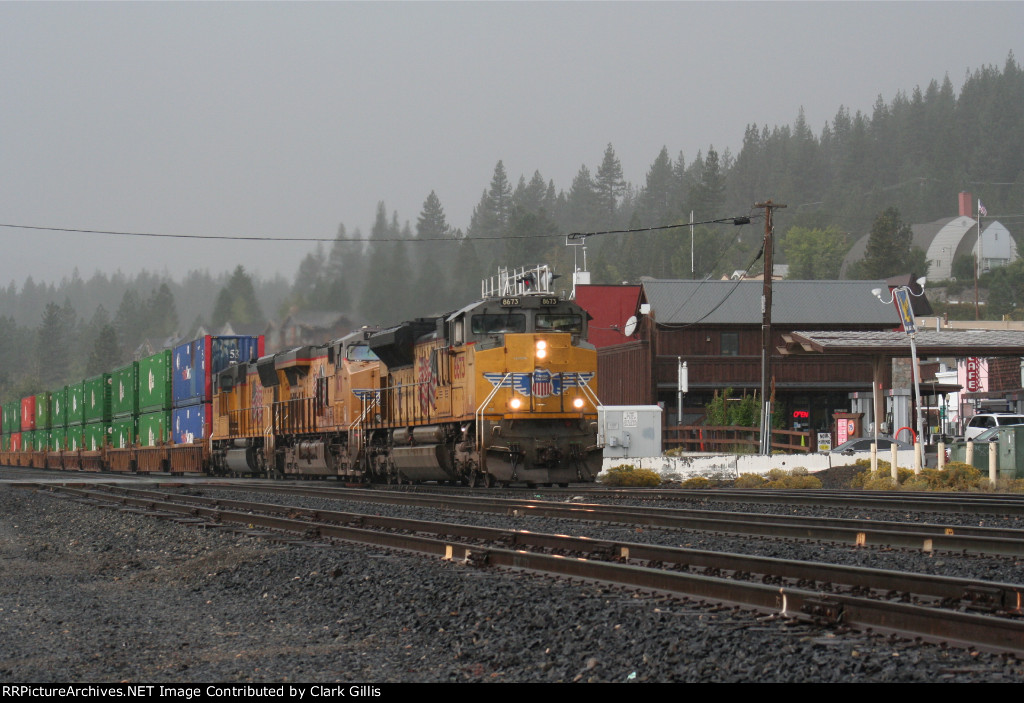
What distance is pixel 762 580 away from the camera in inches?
311

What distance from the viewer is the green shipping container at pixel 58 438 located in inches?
1882

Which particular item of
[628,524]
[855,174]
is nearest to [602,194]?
[855,174]

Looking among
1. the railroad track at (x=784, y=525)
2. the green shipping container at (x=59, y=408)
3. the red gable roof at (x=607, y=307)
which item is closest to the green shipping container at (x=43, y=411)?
the green shipping container at (x=59, y=408)

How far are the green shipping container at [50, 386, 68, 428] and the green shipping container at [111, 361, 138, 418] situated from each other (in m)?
6.12

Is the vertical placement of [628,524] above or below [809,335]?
below

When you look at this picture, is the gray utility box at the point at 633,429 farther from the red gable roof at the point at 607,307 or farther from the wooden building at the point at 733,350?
the red gable roof at the point at 607,307

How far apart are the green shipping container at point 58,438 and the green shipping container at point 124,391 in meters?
6.53

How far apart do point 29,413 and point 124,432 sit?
17.0 metres

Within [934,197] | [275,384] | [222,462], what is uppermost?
[934,197]

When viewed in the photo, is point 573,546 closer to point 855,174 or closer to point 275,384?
point 275,384

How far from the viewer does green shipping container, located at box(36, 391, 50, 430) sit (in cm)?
5078

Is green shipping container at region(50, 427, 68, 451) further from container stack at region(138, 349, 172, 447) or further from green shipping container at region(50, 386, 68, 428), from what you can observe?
container stack at region(138, 349, 172, 447)

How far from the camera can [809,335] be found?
30969mm
